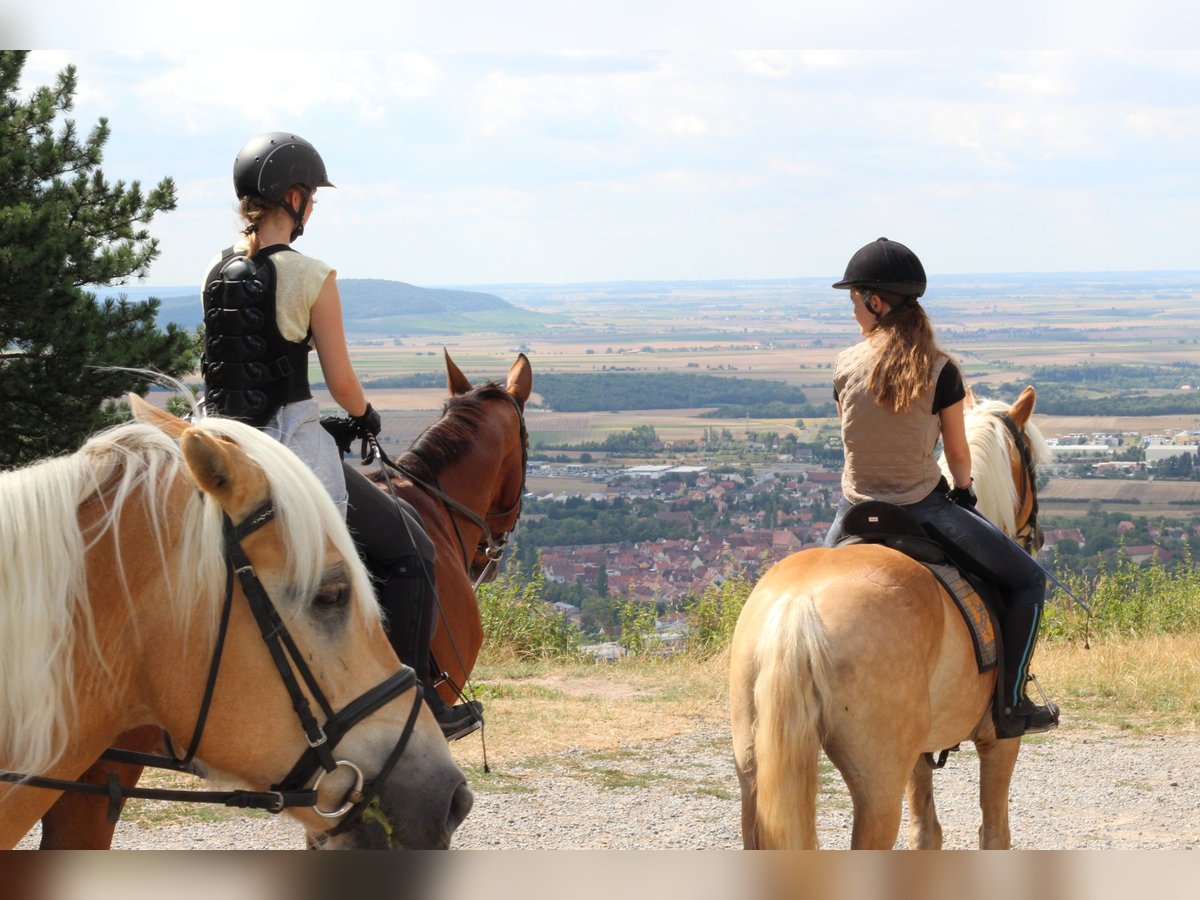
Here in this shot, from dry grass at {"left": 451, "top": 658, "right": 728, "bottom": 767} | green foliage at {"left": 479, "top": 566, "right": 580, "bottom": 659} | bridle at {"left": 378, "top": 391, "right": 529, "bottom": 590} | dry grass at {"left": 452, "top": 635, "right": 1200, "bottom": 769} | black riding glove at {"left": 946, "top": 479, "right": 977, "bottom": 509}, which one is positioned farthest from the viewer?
green foliage at {"left": 479, "top": 566, "right": 580, "bottom": 659}

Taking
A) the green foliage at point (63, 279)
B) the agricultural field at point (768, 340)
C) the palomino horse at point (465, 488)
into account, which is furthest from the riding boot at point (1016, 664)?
the agricultural field at point (768, 340)

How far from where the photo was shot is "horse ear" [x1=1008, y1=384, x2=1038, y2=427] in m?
5.46

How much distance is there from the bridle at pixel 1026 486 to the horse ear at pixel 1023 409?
0.10 ft

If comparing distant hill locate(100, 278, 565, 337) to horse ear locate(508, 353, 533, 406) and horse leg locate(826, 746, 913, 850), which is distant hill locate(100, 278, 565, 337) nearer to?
horse ear locate(508, 353, 533, 406)

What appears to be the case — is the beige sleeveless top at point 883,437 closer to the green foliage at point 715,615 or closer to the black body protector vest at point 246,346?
the black body protector vest at point 246,346

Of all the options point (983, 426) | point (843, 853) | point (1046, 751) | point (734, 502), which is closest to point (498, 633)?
point (1046, 751)

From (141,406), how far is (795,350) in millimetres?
76001

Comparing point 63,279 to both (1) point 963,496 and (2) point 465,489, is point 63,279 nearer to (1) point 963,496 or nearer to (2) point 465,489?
(2) point 465,489

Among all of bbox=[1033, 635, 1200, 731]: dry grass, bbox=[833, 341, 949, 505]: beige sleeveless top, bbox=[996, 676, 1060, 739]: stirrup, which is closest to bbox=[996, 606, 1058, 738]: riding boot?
bbox=[996, 676, 1060, 739]: stirrup

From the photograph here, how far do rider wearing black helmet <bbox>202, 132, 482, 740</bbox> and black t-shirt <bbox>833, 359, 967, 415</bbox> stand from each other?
2126 mm

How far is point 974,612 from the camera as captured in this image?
13.4 ft

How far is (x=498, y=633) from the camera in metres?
11.8

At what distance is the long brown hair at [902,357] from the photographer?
4.09 m

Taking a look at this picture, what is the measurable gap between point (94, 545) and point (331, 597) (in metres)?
0.42
